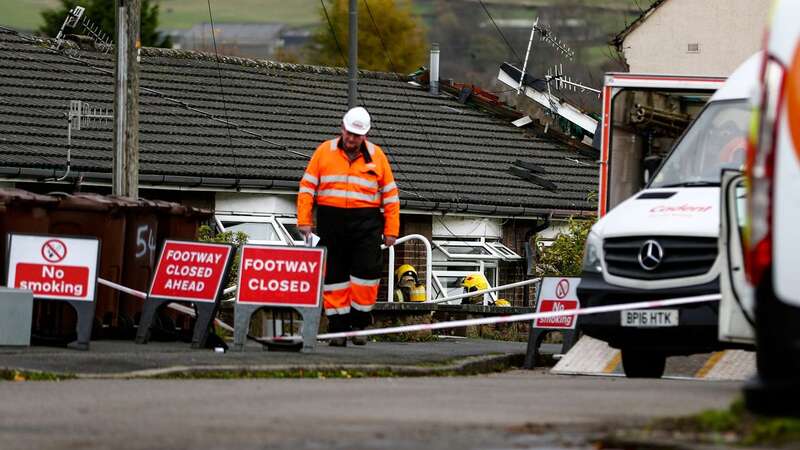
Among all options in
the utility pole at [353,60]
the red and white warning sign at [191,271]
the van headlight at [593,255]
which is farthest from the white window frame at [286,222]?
the van headlight at [593,255]

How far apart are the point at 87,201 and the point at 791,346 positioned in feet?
30.5

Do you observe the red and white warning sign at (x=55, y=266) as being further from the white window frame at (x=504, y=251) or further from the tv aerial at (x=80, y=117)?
the white window frame at (x=504, y=251)

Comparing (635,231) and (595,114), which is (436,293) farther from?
(635,231)

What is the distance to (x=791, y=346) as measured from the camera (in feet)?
27.3

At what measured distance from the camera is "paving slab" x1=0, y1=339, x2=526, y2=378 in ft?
42.6

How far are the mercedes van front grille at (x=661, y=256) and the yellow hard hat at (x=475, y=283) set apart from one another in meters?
17.4

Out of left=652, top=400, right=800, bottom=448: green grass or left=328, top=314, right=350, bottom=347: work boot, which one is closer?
left=652, top=400, right=800, bottom=448: green grass

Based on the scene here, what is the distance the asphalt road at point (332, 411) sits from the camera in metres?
8.58

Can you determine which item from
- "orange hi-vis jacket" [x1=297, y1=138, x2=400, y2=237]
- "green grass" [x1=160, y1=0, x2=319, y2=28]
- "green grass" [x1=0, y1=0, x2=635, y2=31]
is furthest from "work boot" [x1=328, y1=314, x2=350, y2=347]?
"green grass" [x1=160, y1=0, x2=319, y2=28]

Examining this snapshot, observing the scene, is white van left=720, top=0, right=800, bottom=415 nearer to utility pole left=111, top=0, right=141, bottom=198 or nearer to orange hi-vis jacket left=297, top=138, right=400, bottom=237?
orange hi-vis jacket left=297, top=138, right=400, bottom=237

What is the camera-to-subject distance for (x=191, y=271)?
15.7 metres

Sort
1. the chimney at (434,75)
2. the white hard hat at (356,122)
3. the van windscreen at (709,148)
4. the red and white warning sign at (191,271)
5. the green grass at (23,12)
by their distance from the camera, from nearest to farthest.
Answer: the van windscreen at (709,148) < the red and white warning sign at (191,271) < the white hard hat at (356,122) < the chimney at (434,75) < the green grass at (23,12)

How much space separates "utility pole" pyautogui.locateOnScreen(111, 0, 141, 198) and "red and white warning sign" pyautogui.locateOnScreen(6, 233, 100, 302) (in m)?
6.70

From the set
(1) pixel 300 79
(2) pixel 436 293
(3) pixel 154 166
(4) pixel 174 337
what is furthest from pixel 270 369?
(1) pixel 300 79
